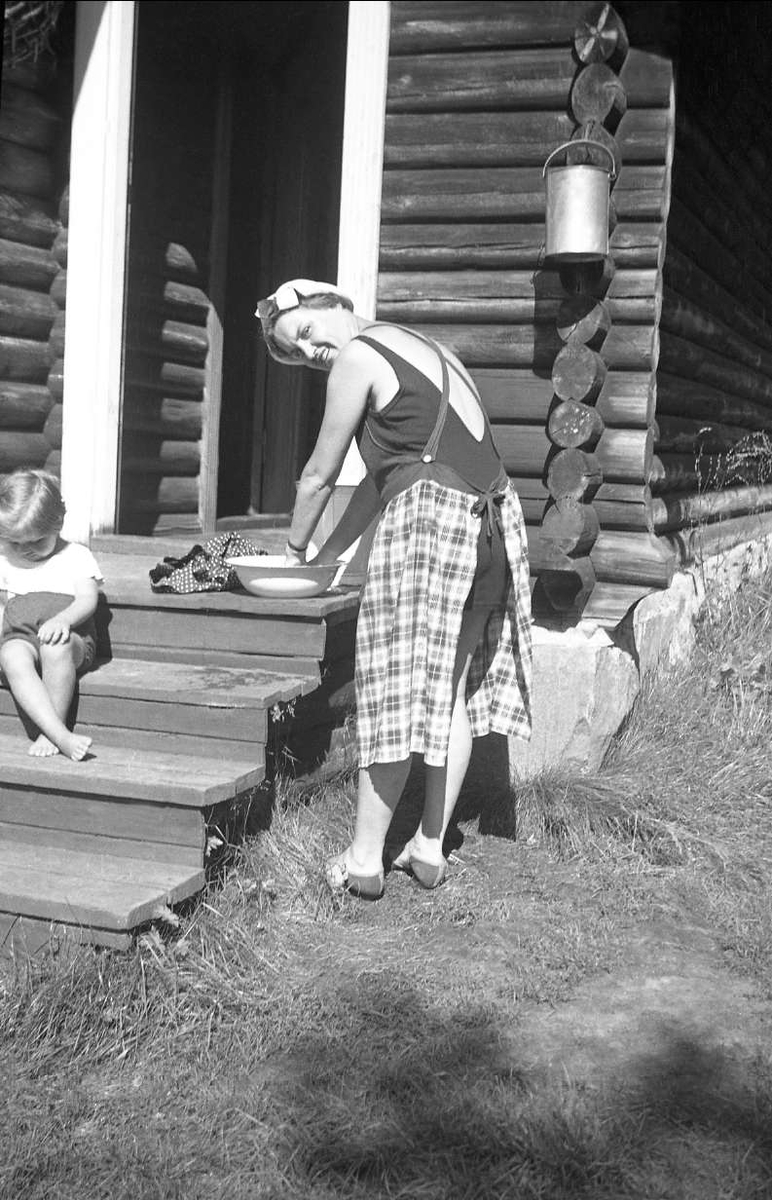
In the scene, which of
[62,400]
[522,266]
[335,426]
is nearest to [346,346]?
[335,426]

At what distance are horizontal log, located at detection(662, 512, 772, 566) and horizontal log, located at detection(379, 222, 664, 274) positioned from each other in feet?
4.07

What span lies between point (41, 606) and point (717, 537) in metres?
4.16

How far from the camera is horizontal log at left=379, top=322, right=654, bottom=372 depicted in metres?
5.03

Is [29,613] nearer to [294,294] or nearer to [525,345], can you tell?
[294,294]

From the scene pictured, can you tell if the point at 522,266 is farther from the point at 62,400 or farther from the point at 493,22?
the point at 62,400

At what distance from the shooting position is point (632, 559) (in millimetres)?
5082

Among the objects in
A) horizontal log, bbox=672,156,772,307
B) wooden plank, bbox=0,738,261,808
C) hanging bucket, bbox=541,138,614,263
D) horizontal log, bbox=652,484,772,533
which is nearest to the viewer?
wooden plank, bbox=0,738,261,808

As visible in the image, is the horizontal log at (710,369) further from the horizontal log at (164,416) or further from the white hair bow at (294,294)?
the horizontal log at (164,416)

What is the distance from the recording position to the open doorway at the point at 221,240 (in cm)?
669

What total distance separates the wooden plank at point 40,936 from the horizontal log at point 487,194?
322 cm

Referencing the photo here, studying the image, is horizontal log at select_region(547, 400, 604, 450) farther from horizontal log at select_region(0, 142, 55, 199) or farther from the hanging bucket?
horizontal log at select_region(0, 142, 55, 199)

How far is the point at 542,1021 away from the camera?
3.14m

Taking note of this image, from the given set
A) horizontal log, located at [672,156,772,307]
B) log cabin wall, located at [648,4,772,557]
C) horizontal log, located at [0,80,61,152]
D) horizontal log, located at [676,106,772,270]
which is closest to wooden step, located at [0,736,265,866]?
log cabin wall, located at [648,4,772,557]

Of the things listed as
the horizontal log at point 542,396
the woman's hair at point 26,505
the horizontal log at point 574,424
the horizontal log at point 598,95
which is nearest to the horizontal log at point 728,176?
the horizontal log at point 598,95
